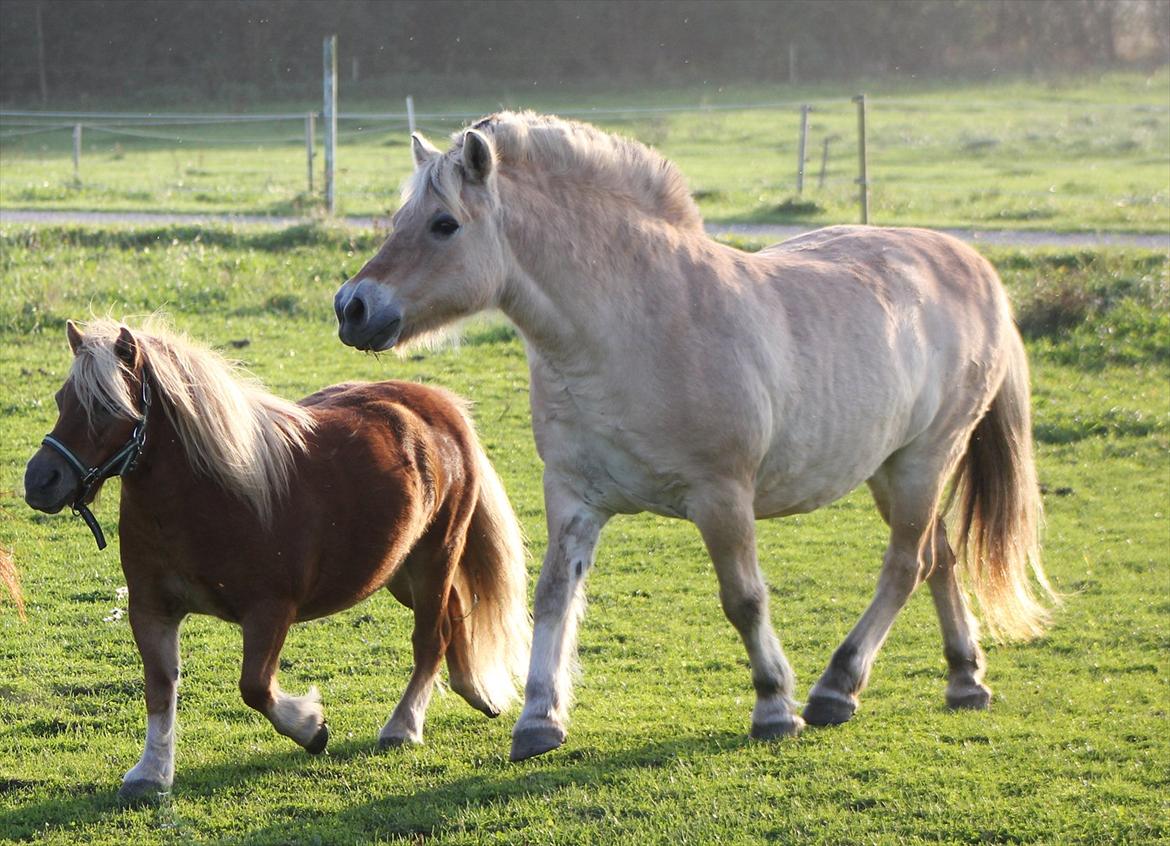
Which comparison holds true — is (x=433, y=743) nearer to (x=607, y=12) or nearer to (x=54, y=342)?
(x=54, y=342)

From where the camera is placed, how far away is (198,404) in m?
4.68

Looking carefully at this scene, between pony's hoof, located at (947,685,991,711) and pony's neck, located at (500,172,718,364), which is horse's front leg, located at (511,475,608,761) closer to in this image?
pony's neck, located at (500,172,718,364)

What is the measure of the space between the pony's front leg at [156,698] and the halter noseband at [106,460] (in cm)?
45

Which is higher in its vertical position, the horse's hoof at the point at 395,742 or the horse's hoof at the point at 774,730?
the horse's hoof at the point at 774,730

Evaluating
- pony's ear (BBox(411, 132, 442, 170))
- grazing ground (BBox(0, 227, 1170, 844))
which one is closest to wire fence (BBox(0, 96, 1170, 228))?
grazing ground (BBox(0, 227, 1170, 844))

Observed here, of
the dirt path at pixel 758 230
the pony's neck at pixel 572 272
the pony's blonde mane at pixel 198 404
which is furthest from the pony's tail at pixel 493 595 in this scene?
the dirt path at pixel 758 230

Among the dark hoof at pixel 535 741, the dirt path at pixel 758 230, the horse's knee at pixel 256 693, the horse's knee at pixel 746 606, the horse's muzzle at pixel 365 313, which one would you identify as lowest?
the dark hoof at pixel 535 741

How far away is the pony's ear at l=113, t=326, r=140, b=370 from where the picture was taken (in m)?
4.52

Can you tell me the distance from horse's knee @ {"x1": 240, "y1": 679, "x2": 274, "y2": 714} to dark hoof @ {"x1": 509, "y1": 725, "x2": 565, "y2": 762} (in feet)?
2.87

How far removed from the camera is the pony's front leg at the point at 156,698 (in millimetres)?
4688

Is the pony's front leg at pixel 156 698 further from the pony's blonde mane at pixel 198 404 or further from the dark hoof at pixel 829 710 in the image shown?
the dark hoof at pixel 829 710

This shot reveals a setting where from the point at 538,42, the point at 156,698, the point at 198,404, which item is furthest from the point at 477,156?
the point at 538,42

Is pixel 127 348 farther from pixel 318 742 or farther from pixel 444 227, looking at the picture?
pixel 318 742

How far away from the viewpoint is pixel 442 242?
4660 mm
